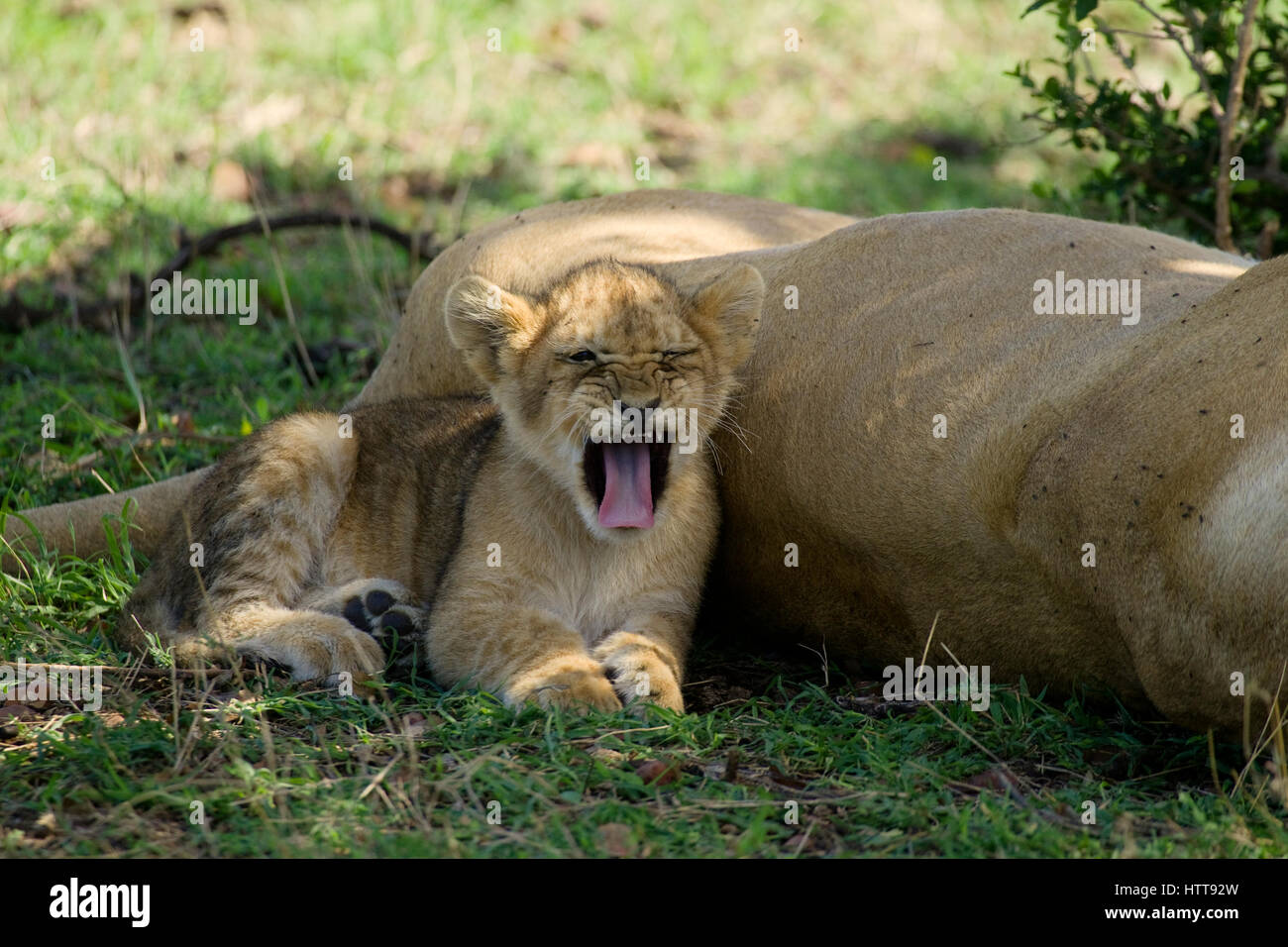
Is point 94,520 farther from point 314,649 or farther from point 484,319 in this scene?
point 484,319

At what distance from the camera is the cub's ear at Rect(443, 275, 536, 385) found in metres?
4.27

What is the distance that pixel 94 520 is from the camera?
5.15 m

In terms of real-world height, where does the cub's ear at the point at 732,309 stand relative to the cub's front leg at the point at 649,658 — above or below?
above

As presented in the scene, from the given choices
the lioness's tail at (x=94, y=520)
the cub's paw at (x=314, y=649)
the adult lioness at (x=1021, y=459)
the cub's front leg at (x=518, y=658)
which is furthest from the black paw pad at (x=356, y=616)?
the adult lioness at (x=1021, y=459)

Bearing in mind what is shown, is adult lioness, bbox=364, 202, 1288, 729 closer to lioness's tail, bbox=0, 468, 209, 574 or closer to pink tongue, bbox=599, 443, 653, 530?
pink tongue, bbox=599, 443, 653, 530

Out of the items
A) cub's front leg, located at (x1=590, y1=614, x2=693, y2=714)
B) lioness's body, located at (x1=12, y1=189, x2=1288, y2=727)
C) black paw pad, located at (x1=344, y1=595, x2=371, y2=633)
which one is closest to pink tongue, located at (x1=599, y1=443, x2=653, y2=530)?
cub's front leg, located at (x1=590, y1=614, x2=693, y2=714)

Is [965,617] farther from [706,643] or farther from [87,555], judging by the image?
[87,555]

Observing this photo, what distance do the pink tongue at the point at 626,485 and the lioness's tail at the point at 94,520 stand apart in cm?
161

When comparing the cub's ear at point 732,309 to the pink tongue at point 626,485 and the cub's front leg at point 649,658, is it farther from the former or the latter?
the cub's front leg at point 649,658

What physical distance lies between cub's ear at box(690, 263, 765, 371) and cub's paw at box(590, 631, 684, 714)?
842 millimetres

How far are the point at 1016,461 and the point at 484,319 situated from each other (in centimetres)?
152

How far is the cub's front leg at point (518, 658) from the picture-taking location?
3932 mm

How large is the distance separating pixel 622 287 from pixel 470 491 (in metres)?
0.80

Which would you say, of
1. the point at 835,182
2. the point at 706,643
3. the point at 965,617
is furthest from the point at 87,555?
the point at 835,182
